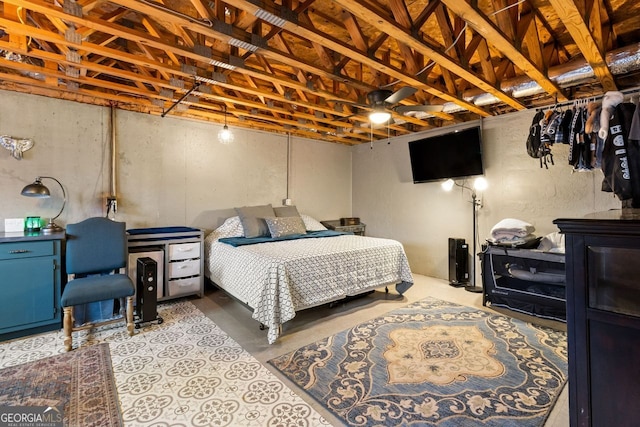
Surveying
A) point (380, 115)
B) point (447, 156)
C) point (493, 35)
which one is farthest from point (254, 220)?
point (493, 35)

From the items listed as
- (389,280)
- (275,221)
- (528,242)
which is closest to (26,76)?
(275,221)

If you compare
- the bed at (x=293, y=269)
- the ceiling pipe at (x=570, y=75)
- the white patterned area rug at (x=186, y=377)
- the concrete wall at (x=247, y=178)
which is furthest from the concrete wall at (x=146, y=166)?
the ceiling pipe at (x=570, y=75)

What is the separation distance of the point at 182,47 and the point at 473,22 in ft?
7.24

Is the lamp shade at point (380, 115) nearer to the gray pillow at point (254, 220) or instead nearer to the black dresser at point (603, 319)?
the black dresser at point (603, 319)

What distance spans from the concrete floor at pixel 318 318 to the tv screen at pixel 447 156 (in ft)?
5.90

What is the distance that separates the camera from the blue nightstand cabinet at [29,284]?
8.97 feet

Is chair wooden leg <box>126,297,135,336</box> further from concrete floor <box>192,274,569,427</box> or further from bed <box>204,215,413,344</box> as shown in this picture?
bed <box>204,215,413,344</box>

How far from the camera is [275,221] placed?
4.48 m

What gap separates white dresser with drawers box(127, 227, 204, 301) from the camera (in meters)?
3.67

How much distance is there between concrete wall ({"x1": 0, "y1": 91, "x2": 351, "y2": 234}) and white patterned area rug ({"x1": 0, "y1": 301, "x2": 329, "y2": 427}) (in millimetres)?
1732

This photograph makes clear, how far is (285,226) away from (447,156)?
2807 mm

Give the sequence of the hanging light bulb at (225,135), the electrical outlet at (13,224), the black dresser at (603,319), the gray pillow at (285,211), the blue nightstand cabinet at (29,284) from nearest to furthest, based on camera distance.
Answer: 1. the black dresser at (603,319)
2. the blue nightstand cabinet at (29,284)
3. the electrical outlet at (13,224)
4. the hanging light bulb at (225,135)
5. the gray pillow at (285,211)

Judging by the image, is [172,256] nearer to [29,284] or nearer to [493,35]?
[29,284]

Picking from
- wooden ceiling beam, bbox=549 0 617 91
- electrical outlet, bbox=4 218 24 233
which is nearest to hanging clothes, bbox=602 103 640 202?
wooden ceiling beam, bbox=549 0 617 91
